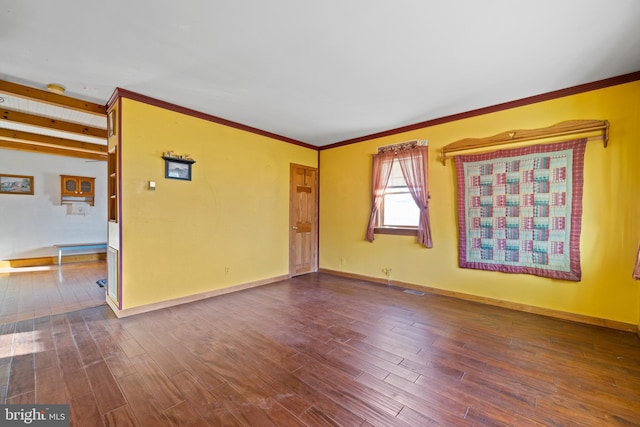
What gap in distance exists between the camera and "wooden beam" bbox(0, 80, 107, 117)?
3.02 metres

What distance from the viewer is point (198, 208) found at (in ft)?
13.0

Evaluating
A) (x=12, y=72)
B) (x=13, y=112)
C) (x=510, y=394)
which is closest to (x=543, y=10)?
(x=510, y=394)

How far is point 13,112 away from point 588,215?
800 centimetres

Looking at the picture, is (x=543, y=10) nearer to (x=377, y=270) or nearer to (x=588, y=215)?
(x=588, y=215)

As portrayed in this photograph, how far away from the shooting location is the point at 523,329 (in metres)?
2.94

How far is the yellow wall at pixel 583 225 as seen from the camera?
9.56 feet

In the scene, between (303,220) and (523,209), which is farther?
(303,220)

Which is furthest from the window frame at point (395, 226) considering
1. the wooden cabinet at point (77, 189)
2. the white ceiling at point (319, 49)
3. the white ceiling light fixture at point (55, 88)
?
the wooden cabinet at point (77, 189)

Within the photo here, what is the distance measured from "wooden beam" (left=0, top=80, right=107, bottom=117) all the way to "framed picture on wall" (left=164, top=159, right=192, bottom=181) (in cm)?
125

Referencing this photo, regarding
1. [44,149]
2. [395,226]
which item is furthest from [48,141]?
[395,226]

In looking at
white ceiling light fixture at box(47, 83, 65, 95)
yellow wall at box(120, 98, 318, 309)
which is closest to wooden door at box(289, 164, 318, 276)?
yellow wall at box(120, 98, 318, 309)

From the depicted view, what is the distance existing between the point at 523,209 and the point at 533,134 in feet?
3.15

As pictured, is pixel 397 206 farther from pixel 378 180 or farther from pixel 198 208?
pixel 198 208

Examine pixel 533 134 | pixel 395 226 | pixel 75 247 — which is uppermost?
pixel 533 134
